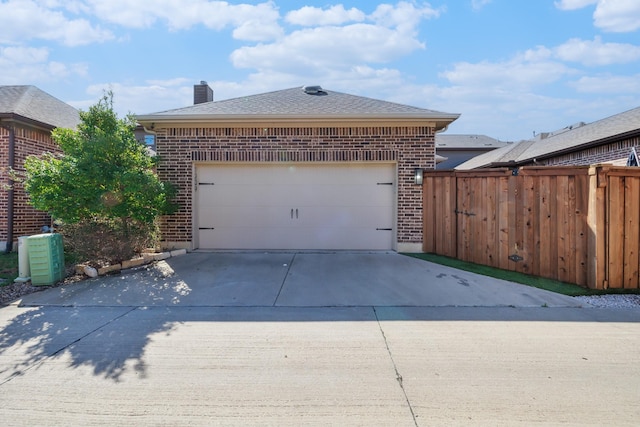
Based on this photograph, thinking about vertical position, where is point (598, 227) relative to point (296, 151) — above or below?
below

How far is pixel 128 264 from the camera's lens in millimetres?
7574

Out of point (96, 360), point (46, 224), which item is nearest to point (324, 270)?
point (96, 360)

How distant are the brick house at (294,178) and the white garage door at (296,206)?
0.02 m

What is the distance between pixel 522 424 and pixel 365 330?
1987mm

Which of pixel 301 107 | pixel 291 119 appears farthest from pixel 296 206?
pixel 301 107

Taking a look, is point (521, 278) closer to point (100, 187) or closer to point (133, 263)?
point (133, 263)

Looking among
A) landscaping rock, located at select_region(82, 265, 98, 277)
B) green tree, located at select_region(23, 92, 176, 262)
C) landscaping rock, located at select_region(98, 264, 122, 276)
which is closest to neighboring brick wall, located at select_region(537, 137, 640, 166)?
green tree, located at select_region(23, 92, 176, 262)

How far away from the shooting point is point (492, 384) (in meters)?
3.08

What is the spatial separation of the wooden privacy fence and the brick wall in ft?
34.2

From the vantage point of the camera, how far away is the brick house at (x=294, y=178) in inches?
345

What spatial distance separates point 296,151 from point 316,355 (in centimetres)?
596

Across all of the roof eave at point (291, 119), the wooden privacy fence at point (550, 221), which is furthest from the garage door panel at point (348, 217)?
the roof eave at point (291, 119)

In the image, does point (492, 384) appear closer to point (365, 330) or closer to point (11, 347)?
point (365, 330)

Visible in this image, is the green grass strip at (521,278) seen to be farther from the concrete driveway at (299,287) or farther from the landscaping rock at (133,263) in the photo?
the landscaping rock at (133,263)
